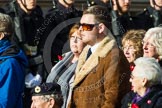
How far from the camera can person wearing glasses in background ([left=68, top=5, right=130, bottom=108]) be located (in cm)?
534

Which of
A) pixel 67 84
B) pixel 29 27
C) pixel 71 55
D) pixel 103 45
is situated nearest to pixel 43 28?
pixel 29 27

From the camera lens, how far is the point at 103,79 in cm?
538

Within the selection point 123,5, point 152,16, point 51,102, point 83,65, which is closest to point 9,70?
point 83,65

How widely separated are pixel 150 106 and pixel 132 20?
2.88m

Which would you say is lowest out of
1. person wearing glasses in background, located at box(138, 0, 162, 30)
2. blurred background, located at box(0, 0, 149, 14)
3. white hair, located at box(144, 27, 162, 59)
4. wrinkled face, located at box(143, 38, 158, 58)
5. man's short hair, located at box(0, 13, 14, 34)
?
blurred background, located at box(0, 0, 149, 14)

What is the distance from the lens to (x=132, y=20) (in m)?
7.85

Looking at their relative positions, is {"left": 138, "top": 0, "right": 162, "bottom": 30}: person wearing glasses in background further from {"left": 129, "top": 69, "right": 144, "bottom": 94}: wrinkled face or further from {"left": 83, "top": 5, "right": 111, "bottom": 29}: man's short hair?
{"left": 129, "top": 69, "right": 144, "bottom": 94}: wrinkled face

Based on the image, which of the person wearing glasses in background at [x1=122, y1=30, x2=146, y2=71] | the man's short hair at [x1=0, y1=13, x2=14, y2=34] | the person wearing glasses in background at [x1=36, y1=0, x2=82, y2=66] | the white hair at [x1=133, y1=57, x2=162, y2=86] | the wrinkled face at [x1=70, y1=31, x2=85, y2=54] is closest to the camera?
the white hair at [x1=133, y1=57, x2=162, y2=86]

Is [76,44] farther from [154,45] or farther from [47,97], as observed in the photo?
[47,97]

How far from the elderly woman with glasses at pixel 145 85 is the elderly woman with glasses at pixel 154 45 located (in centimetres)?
35

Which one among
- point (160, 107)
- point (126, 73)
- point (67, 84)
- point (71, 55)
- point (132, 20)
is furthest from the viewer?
point (132, 20)

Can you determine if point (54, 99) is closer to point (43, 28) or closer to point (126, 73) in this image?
point (126, 73)

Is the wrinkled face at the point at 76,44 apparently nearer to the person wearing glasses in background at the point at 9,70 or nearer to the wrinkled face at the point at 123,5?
the person wearing glasses in background at the point at 9,70

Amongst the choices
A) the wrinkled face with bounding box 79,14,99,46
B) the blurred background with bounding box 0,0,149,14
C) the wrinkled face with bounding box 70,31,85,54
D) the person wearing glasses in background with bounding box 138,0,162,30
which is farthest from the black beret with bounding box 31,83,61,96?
the blurred background with bounding box 0,0,149,14
